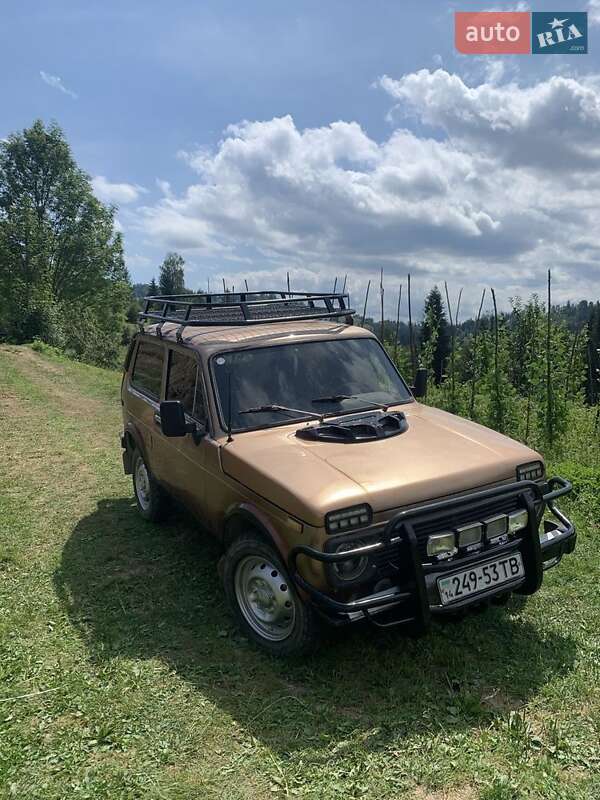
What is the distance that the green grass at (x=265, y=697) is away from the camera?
276 cm

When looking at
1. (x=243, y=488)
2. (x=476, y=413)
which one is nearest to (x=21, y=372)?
(x=476, y=413)

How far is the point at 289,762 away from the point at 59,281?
36.6 meters

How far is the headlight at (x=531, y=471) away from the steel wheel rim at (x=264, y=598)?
1.67m

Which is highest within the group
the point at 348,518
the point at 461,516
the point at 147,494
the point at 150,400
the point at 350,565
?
the point at 150,400

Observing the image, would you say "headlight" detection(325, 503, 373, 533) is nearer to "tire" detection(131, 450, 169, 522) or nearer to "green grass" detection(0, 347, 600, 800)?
"green grass" detection(0, 347, 600, 800)

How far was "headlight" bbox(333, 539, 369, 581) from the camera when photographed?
3.18 metres

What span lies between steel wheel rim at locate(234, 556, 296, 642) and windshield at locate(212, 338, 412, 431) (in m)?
0.99

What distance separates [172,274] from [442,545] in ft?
244

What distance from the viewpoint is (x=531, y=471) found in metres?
3.85

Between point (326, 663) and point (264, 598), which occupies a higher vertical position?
point (264, 598)

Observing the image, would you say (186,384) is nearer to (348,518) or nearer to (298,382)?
(298,382)

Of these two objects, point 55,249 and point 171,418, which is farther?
point 55,249

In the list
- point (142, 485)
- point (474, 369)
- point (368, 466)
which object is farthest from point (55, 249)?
point (368, 466)

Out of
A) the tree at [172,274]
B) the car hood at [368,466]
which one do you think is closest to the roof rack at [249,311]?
the car hood at [368,466]
